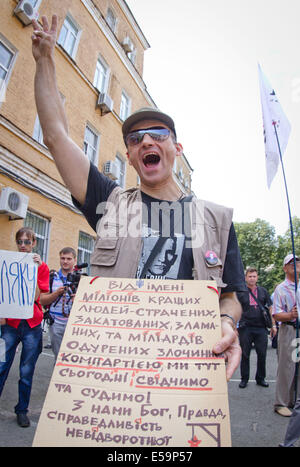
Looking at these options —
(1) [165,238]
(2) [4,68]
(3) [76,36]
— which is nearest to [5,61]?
(2) [4,68]

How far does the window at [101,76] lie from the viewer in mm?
13258

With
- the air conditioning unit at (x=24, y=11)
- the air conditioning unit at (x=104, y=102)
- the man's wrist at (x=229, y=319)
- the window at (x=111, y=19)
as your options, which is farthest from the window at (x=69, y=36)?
the man's wrist at (x=229, y=319)

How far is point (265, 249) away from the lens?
113 feet

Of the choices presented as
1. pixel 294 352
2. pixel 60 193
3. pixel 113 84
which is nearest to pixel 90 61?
pixel 113 84

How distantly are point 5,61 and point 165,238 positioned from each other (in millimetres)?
9486

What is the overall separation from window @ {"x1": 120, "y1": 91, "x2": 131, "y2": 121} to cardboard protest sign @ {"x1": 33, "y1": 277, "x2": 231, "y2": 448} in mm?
15253

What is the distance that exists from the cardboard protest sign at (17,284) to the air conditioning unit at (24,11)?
8192 millimetres

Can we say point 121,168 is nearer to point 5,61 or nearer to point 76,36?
point 76,36

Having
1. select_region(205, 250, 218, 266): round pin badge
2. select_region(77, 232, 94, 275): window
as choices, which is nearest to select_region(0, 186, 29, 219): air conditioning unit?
select_region(77, 232, 94, 275): window

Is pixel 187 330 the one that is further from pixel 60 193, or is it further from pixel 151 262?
pixel 60 193

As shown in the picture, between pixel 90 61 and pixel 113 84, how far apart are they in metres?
1.91

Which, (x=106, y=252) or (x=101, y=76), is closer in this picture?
(x=106, y=252)

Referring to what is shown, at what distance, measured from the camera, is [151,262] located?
1.34m
